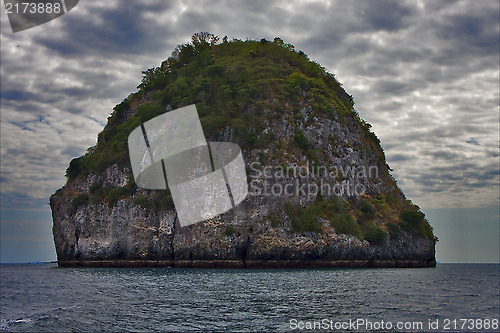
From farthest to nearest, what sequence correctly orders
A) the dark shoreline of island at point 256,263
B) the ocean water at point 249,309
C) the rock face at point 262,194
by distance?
the rock face at point 262,194 → the dark shoreline of island at point 256,263 → the ocean water at point 249,309

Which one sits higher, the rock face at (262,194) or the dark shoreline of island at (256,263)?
the rock face at (262,194)

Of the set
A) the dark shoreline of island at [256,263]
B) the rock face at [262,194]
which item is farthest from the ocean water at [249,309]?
the rock face at [262,194]

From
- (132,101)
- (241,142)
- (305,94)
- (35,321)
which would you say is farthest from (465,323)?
(132,101)

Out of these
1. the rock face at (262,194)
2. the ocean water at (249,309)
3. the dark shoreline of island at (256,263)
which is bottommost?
the dark shoreline of island at (256,263)

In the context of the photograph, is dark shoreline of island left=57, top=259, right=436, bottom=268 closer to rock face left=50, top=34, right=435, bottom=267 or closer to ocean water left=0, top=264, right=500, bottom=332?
rock face left=50, top=34, right=435, bottom=267

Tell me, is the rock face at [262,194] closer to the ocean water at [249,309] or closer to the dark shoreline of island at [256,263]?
the dark shoreline of island at [256,263]

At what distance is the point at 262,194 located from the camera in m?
67.1

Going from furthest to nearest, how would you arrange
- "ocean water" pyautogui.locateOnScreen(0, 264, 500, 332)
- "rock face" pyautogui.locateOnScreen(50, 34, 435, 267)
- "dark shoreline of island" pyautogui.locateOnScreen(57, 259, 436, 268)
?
"rock face" pyautogui.locateOnScreen(50, 34, 435, 267) < "dark shoreline of island" pyautogui.locateOnScreen(57, 259, 436, 268) < "ocean water" pyautogui.locateOnScreen(0, 264, 500, 332)

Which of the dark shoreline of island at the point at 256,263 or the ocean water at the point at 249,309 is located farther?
the dark shoreline of island at the point at 256,263

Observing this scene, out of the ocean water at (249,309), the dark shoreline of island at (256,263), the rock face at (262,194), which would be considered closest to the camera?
the ocean water at (249,309)

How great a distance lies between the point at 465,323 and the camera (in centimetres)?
2172

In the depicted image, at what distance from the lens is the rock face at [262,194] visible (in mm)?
64812

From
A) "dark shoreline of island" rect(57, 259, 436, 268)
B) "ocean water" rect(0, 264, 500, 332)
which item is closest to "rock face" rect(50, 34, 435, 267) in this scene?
"dark shoreline of island" rect(57, 259, 436, 268)

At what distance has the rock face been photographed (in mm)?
64812
